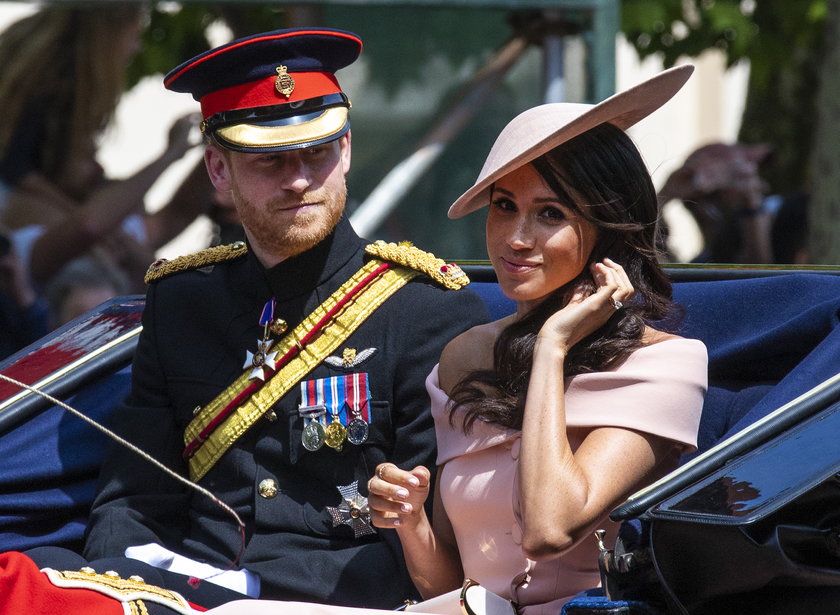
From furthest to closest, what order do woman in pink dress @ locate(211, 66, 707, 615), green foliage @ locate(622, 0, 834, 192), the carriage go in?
green foliage @ locate(622, 0, 834, 192), woman in pink dress @ locate(211, 66, 707, 615), the carriage

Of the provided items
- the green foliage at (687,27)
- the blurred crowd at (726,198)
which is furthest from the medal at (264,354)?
the green foliage at (687,27)

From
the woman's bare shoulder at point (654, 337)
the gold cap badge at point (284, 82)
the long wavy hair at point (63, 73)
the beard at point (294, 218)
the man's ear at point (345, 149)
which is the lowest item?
the long wavy hair at point (63, 73)

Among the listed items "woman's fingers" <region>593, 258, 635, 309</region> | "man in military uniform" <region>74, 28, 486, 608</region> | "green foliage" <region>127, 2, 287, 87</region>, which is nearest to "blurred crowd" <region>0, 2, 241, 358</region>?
"green foliage" <region>127, 2, 287, 87</region>

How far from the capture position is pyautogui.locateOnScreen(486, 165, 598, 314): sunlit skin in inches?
105

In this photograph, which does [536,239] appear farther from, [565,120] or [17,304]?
[17,304]

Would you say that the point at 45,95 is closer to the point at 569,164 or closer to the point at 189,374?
the point at 189,374

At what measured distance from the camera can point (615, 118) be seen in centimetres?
271

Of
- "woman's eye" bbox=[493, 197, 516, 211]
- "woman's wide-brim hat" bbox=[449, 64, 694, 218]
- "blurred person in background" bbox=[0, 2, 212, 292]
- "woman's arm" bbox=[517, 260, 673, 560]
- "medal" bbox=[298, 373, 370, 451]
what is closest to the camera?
"woman's arm" bbox=[517, 260, 673, 560]

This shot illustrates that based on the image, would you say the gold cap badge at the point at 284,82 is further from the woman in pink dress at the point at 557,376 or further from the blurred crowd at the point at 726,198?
the blurred crowd at the point at 726,198

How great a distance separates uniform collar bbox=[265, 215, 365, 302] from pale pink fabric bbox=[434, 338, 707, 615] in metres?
0.69

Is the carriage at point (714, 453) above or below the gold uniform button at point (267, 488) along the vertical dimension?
above

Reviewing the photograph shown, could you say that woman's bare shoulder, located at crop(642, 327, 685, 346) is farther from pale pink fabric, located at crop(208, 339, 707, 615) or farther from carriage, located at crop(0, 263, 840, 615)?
carriage, located at crop(0, 263, 840, 615)

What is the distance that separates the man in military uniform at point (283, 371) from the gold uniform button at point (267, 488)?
0.04ft

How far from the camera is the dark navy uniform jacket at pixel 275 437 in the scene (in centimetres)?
297
